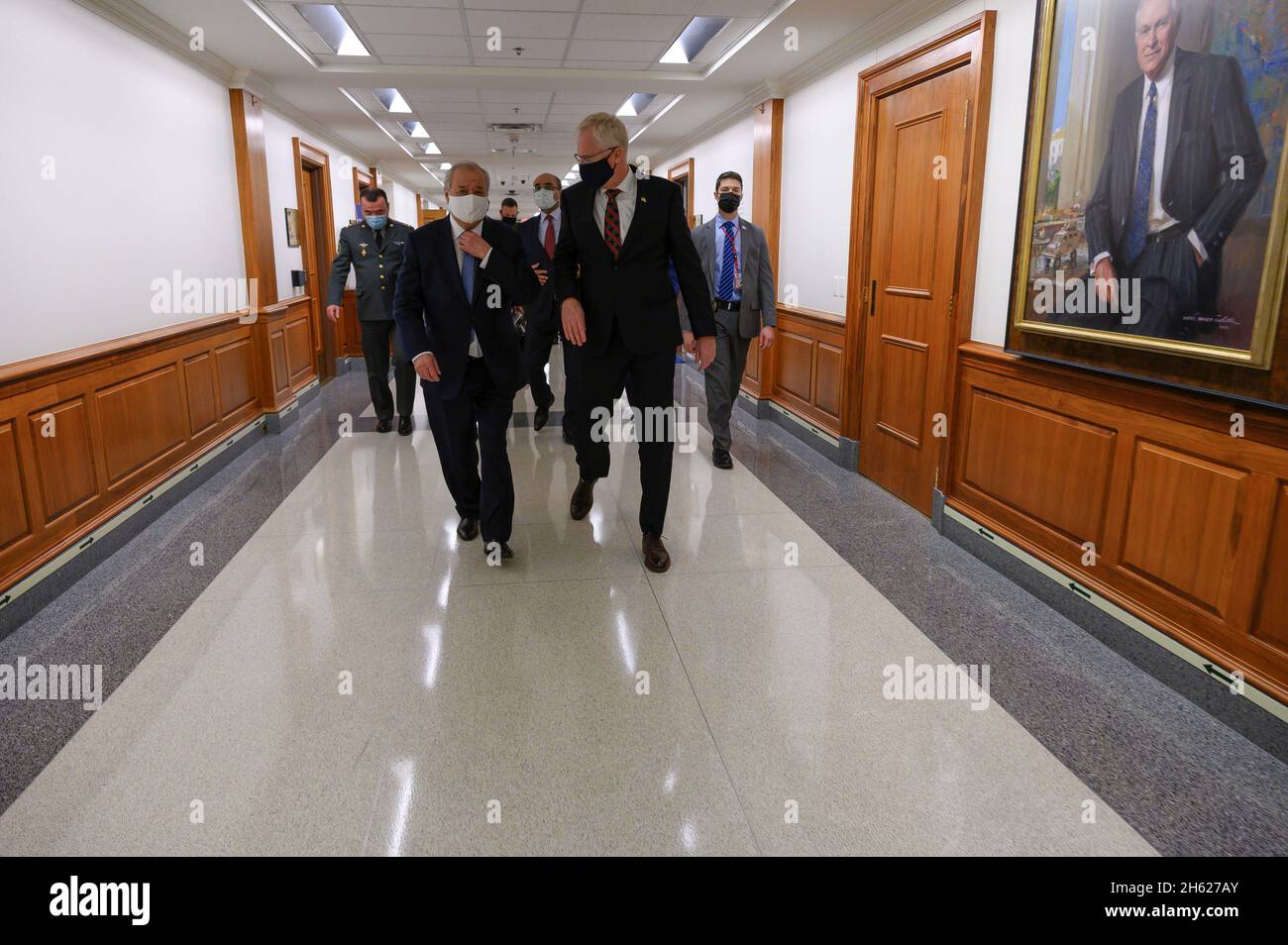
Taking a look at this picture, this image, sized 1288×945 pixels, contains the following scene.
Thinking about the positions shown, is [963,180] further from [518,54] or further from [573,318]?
[518,54]

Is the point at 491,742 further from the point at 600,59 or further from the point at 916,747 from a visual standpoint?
the point at 600,59

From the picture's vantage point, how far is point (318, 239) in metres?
9.69

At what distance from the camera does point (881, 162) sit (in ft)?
17.2

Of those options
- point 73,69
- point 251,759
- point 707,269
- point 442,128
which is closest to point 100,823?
point 251,759

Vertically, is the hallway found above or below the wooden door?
below

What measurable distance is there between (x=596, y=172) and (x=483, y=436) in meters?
1.23

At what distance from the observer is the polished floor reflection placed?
2.11m

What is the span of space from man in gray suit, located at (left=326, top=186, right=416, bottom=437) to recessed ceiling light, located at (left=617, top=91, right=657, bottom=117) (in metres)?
3.25

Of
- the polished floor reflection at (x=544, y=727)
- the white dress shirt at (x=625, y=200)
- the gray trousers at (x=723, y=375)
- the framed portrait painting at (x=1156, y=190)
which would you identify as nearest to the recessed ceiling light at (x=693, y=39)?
the gray trousers at (x=723, y=375)

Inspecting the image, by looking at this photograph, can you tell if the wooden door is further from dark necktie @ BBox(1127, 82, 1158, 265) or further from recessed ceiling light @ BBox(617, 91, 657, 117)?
recessed ceiling light @ BBox(617, 91, 657, 117)

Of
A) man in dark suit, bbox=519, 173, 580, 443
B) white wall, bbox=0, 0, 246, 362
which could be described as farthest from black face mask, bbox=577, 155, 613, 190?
white wall, bbox=0, 0, 246, 362

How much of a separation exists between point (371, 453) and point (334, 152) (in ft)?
20.4

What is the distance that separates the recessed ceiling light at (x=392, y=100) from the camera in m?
7.82

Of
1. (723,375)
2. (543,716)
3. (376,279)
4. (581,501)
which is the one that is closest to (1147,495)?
(543,716)
